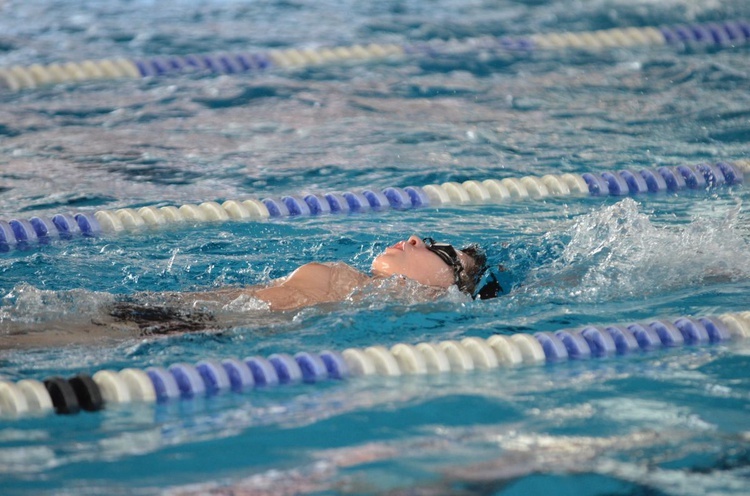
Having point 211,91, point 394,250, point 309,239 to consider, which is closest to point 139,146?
point 211,91

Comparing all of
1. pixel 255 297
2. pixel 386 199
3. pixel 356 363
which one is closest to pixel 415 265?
pixel 255 297

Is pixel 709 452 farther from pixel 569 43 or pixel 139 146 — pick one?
pixel 569 43

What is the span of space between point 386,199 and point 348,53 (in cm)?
305

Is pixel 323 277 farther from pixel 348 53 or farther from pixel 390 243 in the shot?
pixel 348 53

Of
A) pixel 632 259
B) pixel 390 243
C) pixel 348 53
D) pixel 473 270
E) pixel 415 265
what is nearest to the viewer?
pixel 415 265

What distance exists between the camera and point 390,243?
4504mm

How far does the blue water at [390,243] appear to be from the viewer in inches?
96.5

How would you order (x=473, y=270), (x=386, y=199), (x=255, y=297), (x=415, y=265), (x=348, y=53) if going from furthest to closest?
(x=348, y=53), (x=386, y=199), (x=473, y=270), (x=415, y=265), (x=255, y=297)

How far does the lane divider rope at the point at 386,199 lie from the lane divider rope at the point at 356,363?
1786mm

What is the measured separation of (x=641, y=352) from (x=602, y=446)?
76 centimetres

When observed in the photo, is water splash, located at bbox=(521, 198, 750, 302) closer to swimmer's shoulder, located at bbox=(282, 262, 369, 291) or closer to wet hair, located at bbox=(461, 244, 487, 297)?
wet hair, located at bbox=(461, 244, 487, 297)

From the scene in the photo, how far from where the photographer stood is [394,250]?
3691mm

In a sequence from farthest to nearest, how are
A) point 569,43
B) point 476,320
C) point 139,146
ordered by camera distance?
1. point 569,43
2. point 139,146
3. point 476,320

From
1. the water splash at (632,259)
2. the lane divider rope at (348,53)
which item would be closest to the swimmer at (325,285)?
the water splash at (632,259)
